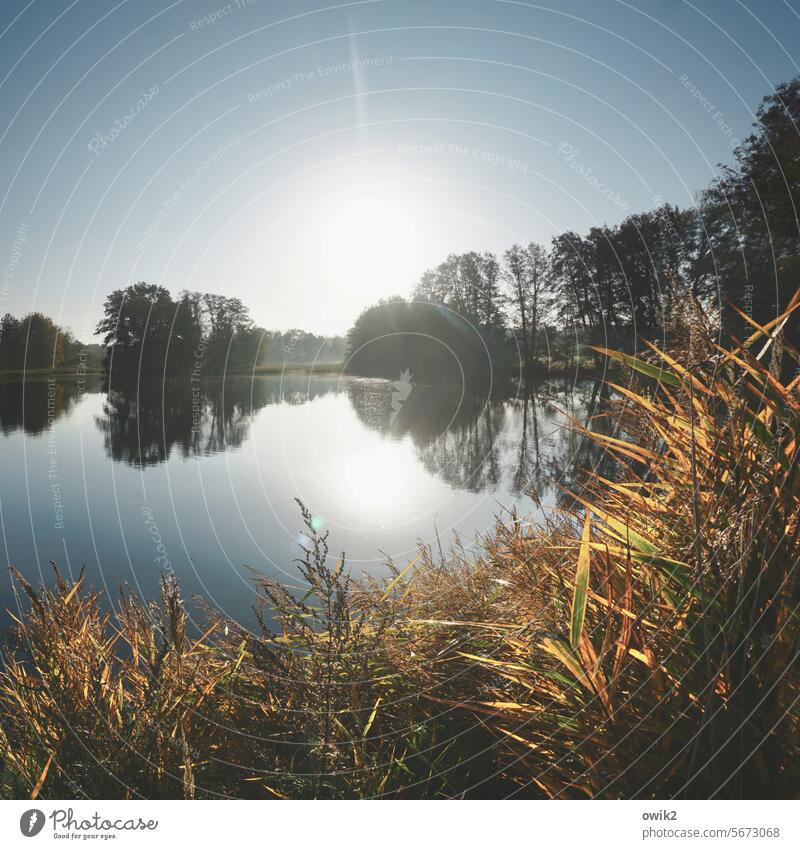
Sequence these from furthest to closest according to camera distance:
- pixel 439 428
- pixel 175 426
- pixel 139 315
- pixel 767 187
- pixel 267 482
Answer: pixel 175 426
pixel 439 428
pixel 267 482
pixel 139 315
pixel 767 187

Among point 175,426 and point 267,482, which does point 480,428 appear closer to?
point 267,482

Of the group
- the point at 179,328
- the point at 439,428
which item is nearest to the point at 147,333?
the point at 179,328

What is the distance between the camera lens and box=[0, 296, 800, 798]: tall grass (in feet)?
4.67

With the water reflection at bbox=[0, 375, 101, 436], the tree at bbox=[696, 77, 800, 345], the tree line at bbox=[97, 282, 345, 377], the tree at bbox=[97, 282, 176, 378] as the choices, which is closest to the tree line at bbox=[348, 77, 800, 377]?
the tree at bbox=[696, 77, 800, 345]

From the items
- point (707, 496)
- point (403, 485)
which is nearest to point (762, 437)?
point (707, 496)

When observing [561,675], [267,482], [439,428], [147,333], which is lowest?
[267,482]

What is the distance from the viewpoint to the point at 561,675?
5.29ft

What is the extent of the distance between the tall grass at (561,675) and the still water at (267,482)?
7.03ft

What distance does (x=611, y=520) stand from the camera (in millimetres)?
1859

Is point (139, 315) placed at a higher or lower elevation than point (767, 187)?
lower

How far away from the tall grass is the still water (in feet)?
7.03

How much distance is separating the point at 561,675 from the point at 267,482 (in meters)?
6.98

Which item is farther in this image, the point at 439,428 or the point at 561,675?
the point at 439,428

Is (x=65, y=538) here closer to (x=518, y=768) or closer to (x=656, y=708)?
(x=518, y=768)
